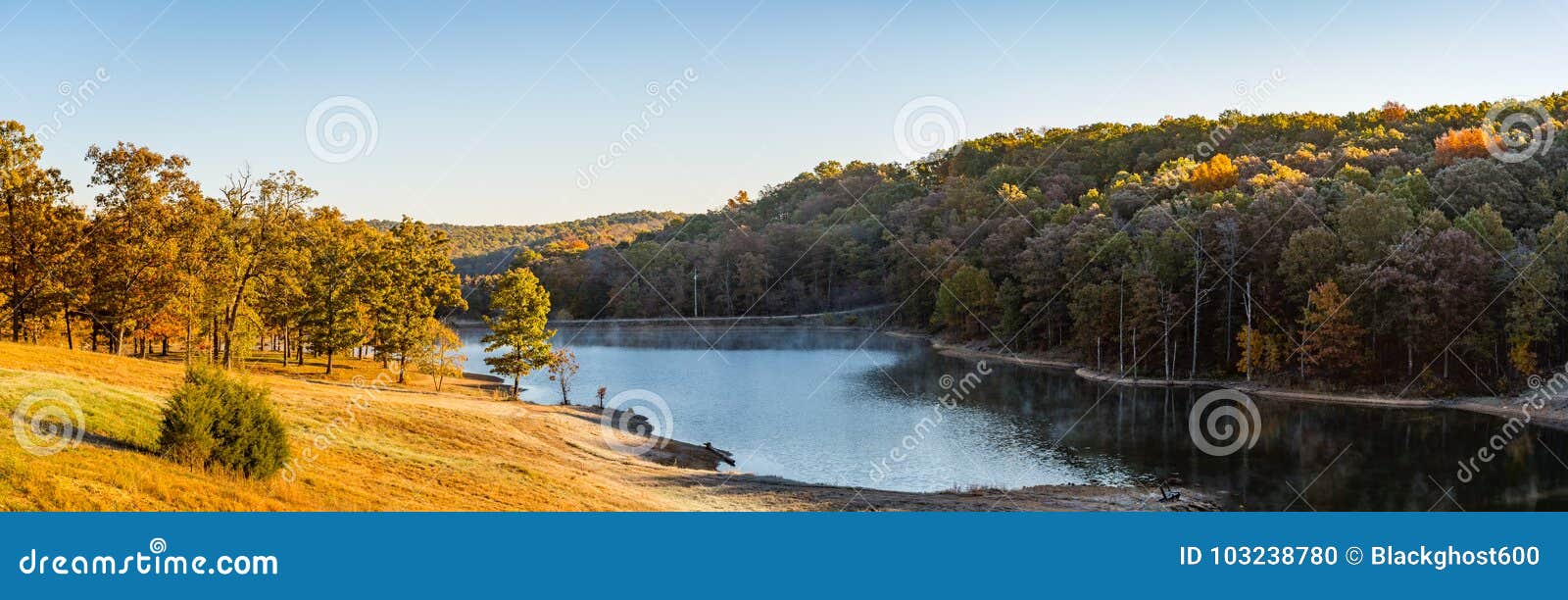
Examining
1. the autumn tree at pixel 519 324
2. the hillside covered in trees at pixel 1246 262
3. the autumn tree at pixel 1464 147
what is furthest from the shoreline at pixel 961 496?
the autumn tree at pixel 1464 147

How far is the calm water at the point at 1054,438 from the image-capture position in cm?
3158

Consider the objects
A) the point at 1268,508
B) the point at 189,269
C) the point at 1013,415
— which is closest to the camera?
the point at 1268,508

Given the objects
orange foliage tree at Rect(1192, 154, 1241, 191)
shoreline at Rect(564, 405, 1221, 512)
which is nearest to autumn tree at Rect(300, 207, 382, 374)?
shoreline at Rect(564, 405, 1221, 512)

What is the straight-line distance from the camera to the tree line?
39875 millimetres

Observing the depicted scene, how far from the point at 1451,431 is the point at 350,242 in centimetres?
5560

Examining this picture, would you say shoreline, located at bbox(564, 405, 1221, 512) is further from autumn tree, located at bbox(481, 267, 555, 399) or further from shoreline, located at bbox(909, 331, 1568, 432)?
shoreline, located at bbox(909, 331, 1568, 432)

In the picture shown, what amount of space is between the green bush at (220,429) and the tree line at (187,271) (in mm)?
17481

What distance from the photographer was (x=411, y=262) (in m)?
53.3

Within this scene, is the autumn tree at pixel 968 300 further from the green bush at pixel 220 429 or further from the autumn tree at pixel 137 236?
the green bush at pixel 220 429

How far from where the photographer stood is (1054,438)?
40344 millimetres

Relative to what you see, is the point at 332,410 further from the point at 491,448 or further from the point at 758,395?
the point at 758,395

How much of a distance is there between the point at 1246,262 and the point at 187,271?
54473mm

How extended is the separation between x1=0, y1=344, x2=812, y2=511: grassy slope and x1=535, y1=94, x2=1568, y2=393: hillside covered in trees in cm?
3844

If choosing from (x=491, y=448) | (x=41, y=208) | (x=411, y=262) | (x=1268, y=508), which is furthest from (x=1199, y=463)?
(x=41, y=208)
